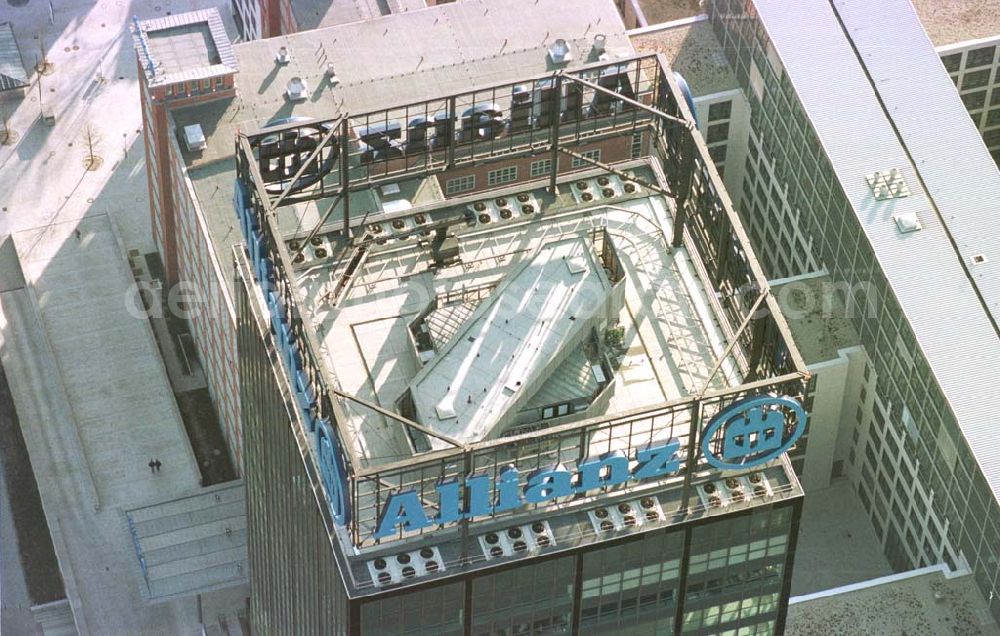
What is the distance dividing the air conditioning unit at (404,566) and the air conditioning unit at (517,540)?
3593 mm

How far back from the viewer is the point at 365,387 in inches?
7244

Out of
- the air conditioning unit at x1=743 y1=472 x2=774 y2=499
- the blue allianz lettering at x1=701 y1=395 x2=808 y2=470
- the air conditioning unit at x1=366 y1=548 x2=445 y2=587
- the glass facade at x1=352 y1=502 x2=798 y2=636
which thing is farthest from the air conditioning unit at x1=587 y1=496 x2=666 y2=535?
the air conditioning unit at x1=366 y1=548 x2=445 y2=587

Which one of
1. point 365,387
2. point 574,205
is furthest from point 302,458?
point 574,205

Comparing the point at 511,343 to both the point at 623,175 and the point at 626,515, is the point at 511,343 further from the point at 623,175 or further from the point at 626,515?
the point at 623,175

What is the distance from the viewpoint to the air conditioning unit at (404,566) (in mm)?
173875

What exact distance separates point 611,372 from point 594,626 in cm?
1996

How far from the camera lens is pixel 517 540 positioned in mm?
176500

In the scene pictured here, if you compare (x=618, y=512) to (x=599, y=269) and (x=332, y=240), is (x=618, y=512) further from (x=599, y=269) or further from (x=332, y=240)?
(x=332, y=240)

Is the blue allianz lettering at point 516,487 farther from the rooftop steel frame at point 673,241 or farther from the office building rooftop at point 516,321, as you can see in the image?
the office building rooftop at point 516,321

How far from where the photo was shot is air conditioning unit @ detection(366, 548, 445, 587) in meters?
174

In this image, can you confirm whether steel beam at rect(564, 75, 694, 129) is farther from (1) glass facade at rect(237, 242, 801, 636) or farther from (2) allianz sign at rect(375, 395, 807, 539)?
(1) glass facade at rect(237, 242, 801, 636)

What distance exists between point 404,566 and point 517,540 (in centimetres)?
841

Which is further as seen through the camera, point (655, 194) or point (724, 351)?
point (655, 194)

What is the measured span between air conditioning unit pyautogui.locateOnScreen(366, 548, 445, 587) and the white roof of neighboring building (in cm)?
881
